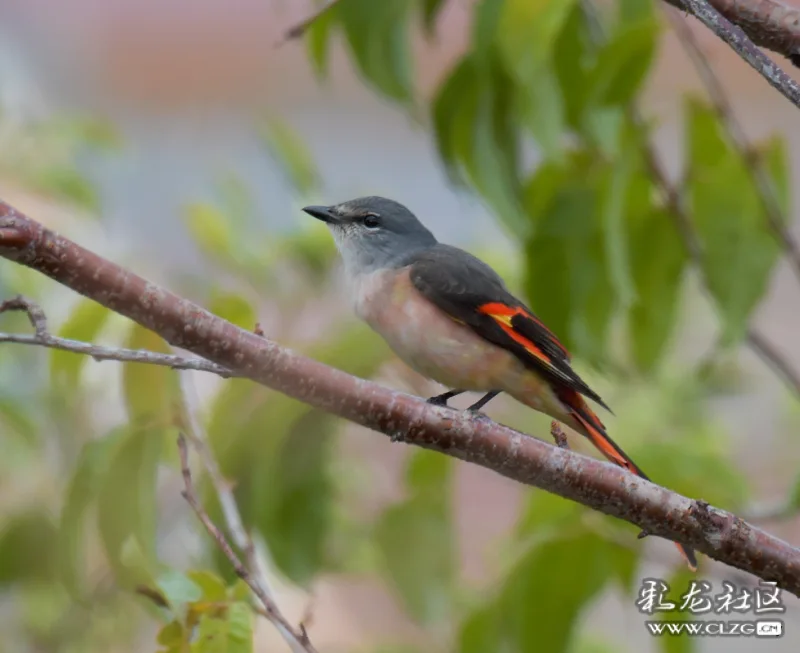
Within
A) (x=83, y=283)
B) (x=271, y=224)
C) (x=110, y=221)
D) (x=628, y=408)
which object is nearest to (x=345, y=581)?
(x=628, y=408)

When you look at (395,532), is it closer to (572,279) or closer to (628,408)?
(572,279)

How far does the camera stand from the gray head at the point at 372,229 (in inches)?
71.6

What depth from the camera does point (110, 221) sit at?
335 cm

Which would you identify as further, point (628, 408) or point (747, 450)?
point (747, 450)

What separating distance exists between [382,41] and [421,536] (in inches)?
30.8

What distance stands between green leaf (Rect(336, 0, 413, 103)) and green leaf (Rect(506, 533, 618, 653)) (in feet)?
2.41

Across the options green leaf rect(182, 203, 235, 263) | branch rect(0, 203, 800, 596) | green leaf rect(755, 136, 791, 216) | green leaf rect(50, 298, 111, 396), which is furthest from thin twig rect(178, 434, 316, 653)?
green leaf rect(182, 203, 235, 263)

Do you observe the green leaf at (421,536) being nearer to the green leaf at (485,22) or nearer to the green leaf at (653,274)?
the green leaf at (653,274)

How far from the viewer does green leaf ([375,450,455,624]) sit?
1619mm

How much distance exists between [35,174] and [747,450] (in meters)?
2.63

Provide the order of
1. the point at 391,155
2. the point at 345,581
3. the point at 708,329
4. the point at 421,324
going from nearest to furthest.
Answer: the point at 421,324
the point at 345,581
the point at 708,329
the point at 391,155

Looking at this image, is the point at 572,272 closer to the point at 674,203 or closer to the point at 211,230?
the point at 674,203

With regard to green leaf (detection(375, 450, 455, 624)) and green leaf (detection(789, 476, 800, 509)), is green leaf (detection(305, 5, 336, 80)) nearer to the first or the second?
green leaf (detection(375, 450, 455, 624))

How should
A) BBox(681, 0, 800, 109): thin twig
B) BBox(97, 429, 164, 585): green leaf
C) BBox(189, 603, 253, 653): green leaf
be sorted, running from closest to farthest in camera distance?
BBox(681, 0, 800, 109): thin twig → BBox(189, 603, 253, 653): green leaf → BBox(97, 429, 164, 585): green leaf
